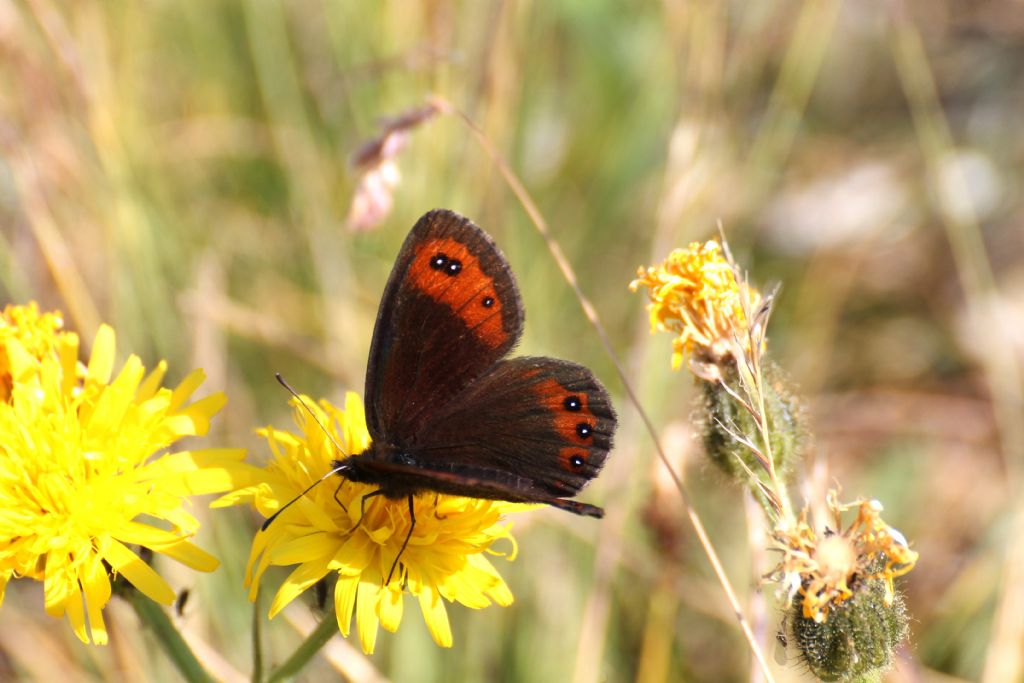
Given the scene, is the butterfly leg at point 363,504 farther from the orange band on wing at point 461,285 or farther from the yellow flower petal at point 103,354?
the yellow flower petal at point 103,354

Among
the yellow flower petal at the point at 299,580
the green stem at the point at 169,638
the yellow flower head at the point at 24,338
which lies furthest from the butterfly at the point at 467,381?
the yellow flower head at the point at 24,338

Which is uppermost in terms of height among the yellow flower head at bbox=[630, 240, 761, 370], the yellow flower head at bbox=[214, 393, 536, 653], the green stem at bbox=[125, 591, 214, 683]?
the yellow flower head at bbox=[630, 240, 761, 370]

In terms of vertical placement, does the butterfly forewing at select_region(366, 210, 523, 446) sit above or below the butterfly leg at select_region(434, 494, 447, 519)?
above

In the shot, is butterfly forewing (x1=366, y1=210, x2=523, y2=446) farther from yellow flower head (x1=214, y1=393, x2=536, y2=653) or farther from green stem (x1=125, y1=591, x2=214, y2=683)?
green stem (x1=125, y1=591, x2=214, y2=683)

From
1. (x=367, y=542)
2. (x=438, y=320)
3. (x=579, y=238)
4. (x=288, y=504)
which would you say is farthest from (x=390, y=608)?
(x=579, y=238)

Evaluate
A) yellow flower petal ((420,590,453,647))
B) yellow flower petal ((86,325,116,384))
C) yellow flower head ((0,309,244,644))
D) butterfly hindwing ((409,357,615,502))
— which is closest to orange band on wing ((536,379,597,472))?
butterfly hindwing ((409,357,615,502))

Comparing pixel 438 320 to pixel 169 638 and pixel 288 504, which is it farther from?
pixel 169 638

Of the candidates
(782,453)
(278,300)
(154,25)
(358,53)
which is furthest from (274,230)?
(782,453)

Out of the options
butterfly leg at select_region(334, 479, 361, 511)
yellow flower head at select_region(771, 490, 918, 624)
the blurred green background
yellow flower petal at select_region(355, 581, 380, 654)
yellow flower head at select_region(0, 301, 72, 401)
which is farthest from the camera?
the blurred green background
